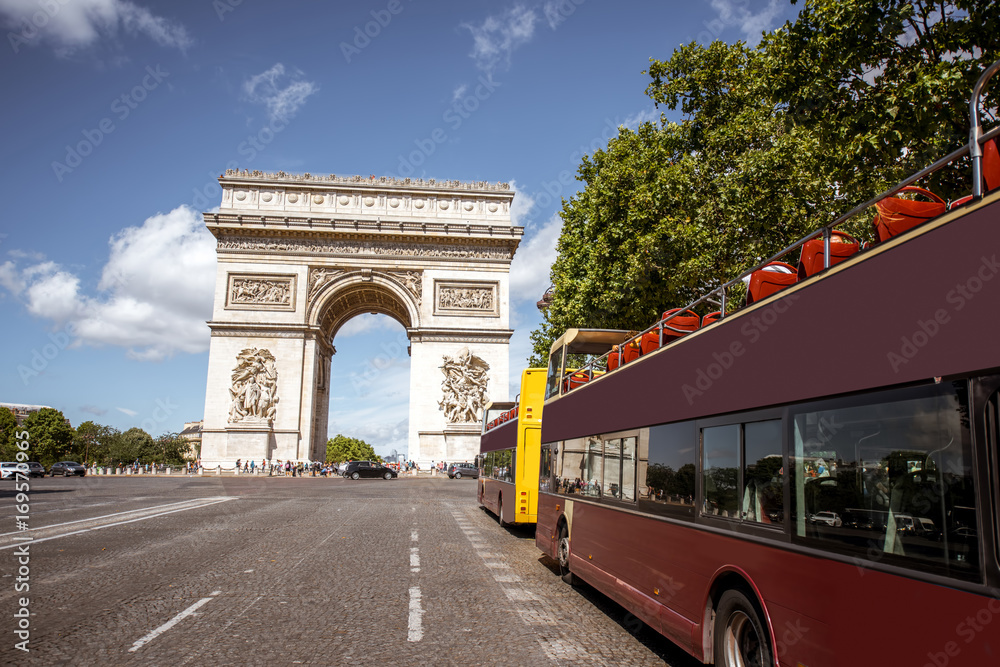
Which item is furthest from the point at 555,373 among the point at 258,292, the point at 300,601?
the point at 258,292

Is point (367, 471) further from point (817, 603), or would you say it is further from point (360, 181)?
point (817, 603)

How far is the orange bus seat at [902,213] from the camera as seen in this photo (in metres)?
3.22

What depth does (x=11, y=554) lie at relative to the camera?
9.15 m

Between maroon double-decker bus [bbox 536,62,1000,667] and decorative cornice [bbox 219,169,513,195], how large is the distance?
4001 cm

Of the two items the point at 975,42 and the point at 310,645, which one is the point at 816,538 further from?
the point at 975,42

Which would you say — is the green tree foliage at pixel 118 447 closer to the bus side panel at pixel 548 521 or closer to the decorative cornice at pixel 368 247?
the decorative cornice at pixel 368 247

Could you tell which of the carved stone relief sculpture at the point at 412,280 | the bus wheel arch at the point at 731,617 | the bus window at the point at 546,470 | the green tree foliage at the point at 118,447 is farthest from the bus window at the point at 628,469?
the green tree foliage at the point at 118,447

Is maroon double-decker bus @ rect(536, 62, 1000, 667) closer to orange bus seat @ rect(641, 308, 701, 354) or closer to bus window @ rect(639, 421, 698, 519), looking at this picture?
bus window @ rect(639, 421, 698, 519)

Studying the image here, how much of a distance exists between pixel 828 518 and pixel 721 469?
1.05 meters

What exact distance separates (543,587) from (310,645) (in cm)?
332

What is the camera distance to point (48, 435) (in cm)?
7356

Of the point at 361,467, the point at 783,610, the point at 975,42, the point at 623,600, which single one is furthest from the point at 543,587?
the point at 361,467

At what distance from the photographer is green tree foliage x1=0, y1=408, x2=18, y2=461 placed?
232 feet

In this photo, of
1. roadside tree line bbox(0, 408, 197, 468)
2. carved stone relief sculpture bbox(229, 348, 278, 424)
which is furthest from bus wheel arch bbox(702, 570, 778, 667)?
roadside tree line bbox(0, 408, 197, 468)
